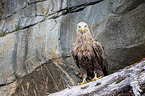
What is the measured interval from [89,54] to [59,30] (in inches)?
63.4

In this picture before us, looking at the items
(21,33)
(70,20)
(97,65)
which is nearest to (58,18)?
(70,20)

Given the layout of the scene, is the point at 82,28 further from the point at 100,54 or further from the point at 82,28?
the point at 100,54

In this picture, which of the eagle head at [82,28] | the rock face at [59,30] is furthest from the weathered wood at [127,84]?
the rock face at [59,30]

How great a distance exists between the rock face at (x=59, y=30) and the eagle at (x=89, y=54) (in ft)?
2.44

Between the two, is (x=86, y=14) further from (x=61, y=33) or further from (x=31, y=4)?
(x=31, y=4)

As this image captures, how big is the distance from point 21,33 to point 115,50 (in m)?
2.86

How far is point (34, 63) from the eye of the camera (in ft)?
16.7

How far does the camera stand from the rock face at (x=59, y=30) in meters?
4.38

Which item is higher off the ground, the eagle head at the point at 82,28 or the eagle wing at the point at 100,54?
the eagle head at the point at 82,28

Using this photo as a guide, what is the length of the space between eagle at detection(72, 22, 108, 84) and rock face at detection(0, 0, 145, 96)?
29.3 inches

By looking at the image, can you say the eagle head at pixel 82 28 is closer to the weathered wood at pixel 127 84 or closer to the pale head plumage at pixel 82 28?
the pale head plumage at pixel 82 28

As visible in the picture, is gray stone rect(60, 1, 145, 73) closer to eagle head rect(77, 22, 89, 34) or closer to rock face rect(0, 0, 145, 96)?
rock face rect(0, 0, 145, 96)

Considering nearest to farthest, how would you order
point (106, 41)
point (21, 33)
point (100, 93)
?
1. point (100, 93)
2. point (106, 41)
3. point (21, 33)

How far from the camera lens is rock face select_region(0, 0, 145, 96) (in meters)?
4.38
